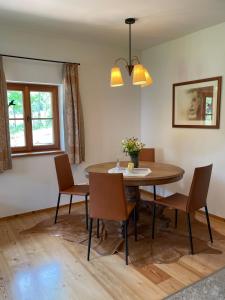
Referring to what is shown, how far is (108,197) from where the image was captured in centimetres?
235

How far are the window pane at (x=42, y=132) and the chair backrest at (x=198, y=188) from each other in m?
2.25

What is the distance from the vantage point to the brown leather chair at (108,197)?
7.55 feet

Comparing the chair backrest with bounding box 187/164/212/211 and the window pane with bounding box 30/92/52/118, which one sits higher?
the window pane with bounding box 30/92/52/118

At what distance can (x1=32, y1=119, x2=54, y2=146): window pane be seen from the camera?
3672 millimetres

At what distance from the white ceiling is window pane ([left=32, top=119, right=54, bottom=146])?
1.27m

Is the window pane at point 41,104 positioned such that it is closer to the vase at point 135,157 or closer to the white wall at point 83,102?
the white wall at point 83,102

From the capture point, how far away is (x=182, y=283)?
6.83 ft

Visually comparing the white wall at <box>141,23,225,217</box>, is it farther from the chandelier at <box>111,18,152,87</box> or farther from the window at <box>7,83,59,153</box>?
the window at <box>7,83,59,153</box>

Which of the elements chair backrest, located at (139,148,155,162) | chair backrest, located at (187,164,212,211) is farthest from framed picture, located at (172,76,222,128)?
chair backrest, located at (187,164,212,211)

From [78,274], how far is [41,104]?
2414mm

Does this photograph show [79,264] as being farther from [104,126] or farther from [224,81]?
[224,81]

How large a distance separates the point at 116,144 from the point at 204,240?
2.15 meters

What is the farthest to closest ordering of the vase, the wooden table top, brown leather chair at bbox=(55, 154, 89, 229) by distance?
brown leather chair at bbox=(55, 154, 89, 229) → the vase → the wooden table top

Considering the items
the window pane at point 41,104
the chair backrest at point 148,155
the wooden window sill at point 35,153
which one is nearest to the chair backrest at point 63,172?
the wooden window sill at point 35,153
